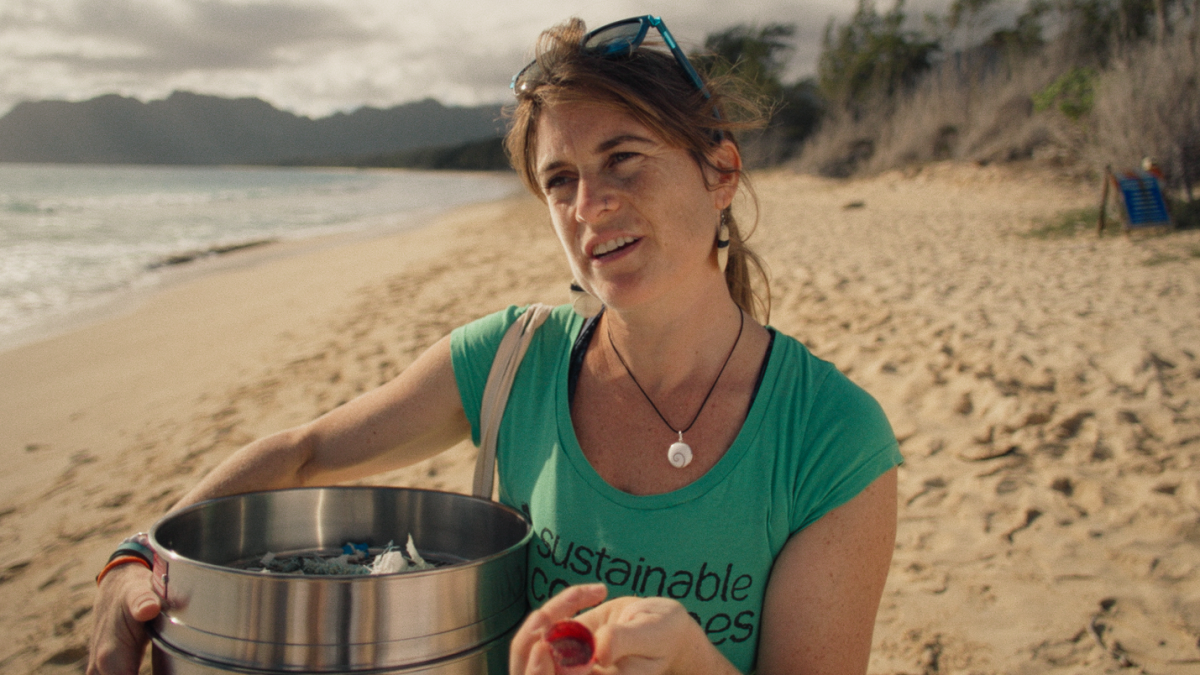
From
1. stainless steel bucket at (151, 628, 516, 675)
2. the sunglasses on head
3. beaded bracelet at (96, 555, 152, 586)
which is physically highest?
the sunglasses on head

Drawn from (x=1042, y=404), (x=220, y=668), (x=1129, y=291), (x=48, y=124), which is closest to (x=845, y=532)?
(x=220, y=668)

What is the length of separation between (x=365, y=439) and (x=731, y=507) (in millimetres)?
783

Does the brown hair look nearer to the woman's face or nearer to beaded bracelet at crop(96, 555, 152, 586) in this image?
the woman's face

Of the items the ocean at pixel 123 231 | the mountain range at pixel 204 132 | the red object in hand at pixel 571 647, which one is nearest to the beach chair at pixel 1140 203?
the red object in hand at pixel 571 647

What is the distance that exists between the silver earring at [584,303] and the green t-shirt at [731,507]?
0.27 m

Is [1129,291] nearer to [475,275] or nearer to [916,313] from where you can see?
[916,313]

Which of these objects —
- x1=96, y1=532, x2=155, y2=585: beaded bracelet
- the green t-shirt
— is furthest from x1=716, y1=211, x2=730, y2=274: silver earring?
x1=96, y1=532, x2=155, y2=585: beaded bracelet

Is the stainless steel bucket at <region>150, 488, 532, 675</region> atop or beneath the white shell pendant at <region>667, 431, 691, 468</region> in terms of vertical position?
A: beneath

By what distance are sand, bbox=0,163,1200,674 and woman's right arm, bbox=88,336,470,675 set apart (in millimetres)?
1601

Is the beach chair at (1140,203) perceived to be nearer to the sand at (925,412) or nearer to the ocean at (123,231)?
the sand at (925,412)

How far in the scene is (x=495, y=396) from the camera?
4.94 feet

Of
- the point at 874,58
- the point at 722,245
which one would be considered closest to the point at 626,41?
the point at 722,245

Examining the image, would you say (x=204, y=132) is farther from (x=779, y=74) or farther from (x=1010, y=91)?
(x=1010, y=91)

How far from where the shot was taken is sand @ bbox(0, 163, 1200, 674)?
98.0 inches
